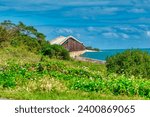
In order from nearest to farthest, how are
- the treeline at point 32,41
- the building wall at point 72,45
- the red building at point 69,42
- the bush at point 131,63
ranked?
the bush at point 131,63
the treeline at point 32,41
the red building at point 69,42
the building wall at point 72,45

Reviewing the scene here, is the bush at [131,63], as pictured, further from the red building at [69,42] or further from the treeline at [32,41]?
the red building at [69,42]

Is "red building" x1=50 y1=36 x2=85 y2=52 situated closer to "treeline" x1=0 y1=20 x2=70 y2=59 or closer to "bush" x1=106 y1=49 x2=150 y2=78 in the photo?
"treeline" x1=0 y1=20 x2=70 y2=59

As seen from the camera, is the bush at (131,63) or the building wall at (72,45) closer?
the bush at (131,63)

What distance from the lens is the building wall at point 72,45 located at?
269 feet

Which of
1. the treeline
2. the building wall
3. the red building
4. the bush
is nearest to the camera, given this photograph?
the bush

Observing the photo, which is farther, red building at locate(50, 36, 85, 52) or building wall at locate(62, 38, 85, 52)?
building wall at locate(62, 38, 85, 52)

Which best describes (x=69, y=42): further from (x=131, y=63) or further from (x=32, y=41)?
(x=131, y=63)

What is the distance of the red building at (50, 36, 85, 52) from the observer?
266 ft

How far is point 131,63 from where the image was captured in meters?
24.4

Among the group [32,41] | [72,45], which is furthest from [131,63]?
[72,45]

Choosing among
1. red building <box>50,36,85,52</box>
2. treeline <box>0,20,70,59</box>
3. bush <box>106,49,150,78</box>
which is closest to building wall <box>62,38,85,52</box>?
red building <box>50,36,85,52</box>

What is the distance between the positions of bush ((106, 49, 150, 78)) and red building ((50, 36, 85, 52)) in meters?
54.0

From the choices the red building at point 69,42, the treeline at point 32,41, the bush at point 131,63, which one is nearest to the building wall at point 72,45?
the red building at point 69,42

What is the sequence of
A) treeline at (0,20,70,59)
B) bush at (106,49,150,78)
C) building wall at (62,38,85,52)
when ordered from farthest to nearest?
building wall at (62,38,85,52) → treeline at (0,20,70,59) → bush at (106,49,150,78)
